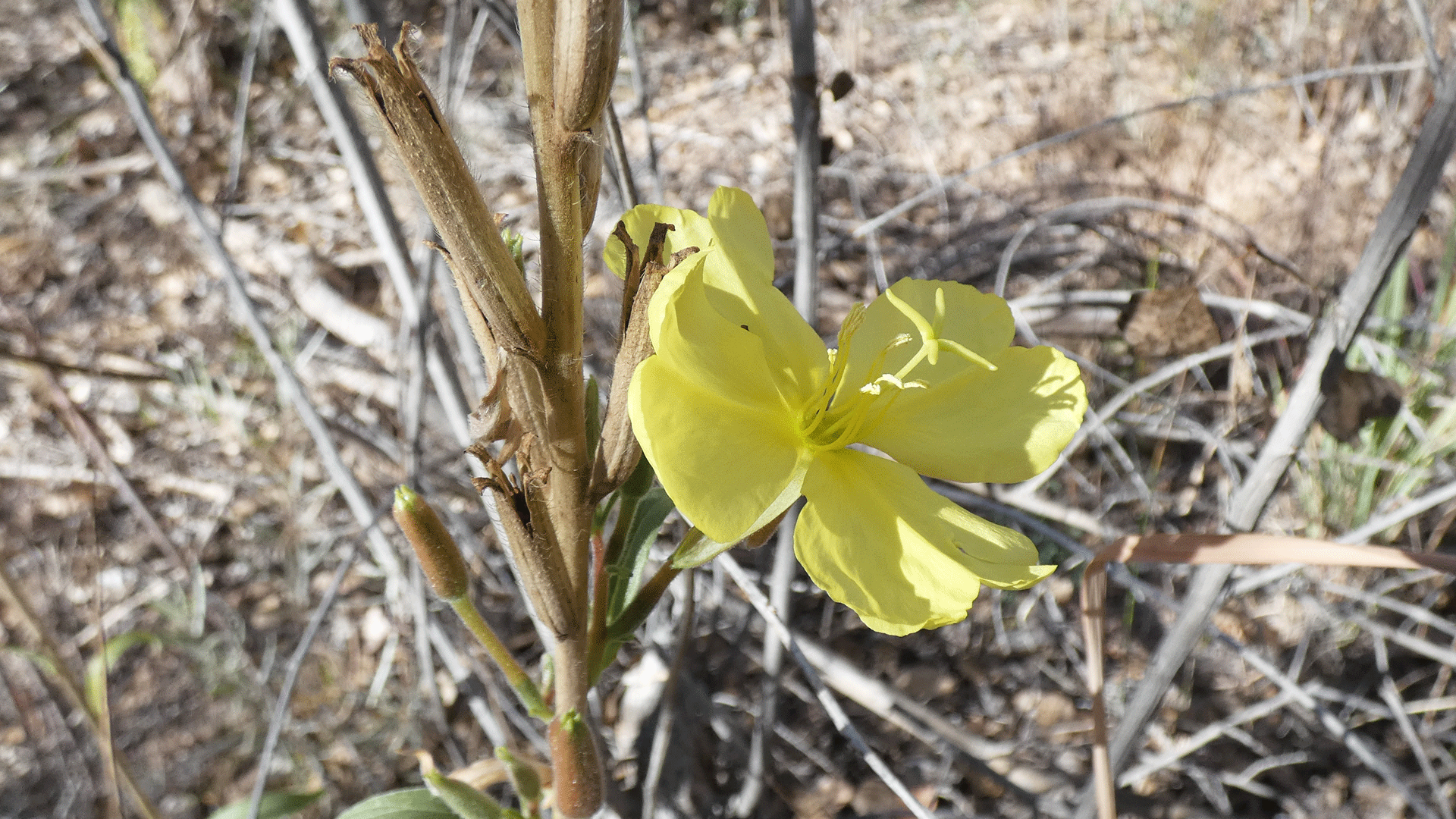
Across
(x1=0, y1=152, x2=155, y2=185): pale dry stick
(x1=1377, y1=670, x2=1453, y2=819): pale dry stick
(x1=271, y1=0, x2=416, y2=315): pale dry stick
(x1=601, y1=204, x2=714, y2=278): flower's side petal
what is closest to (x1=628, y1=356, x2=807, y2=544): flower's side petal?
(x1=601, y1=204, x2=714, y2=278): flower's side petal

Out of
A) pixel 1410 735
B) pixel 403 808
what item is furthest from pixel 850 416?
pixel 1410 735

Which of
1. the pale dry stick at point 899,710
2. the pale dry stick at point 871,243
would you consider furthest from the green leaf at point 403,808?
the pale dry stick at point 871,243

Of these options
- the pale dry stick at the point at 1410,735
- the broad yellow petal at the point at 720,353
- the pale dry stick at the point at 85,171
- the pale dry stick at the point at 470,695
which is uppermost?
the pale dry stick at the point at 85,171

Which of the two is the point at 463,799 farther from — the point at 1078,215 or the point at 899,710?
the point at 1078,215

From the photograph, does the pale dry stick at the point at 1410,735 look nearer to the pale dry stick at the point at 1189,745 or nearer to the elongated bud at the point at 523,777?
the pale dry stick at the point at 1189,745

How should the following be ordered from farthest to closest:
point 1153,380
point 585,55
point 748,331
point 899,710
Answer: point 899,710 < point 1153,380 < point 748,331 < point 585,55

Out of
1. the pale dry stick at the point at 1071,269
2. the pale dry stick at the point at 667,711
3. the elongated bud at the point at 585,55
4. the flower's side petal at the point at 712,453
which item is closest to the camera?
the elongated bud at the point at 585,55

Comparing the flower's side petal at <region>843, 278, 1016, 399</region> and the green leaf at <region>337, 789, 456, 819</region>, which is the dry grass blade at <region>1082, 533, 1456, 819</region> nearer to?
the flower's side petal at <region>843, 278, 1016, 399</region>
